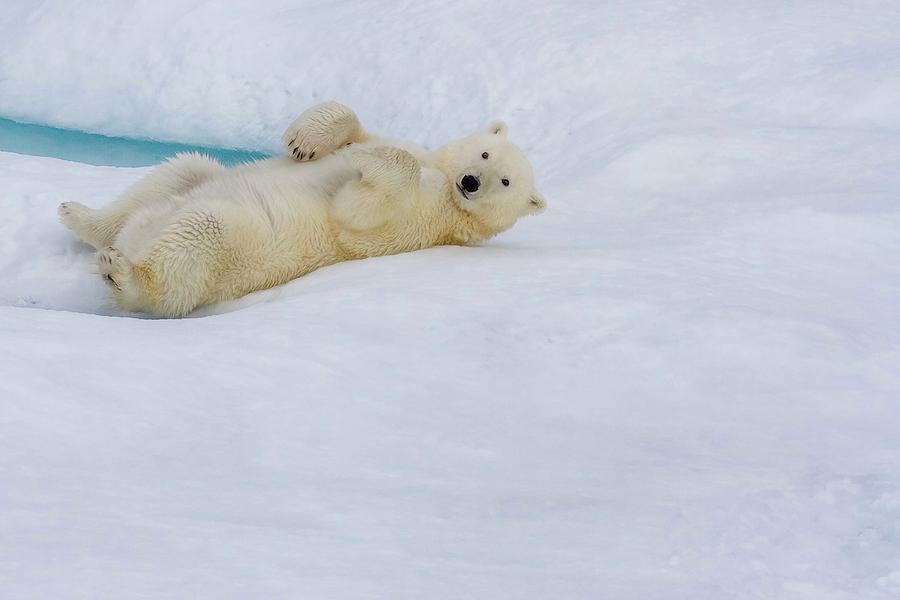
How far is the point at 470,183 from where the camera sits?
3832 mm

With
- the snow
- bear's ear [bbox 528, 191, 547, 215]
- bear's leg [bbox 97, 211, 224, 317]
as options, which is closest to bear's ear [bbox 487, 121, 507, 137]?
bear's ear [bbox 528, 191, 547, 215]

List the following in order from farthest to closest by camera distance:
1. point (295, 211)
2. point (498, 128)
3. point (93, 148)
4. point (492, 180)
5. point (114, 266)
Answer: point (93, 148) < point (498, 128) < point (492, 180) < point (295, 211) < point (114, 266)

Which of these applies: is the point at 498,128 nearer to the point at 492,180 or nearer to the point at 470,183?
the point at 492,180

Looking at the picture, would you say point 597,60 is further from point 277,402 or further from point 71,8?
point 277,402

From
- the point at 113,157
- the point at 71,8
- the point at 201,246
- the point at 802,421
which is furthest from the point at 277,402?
the point at 71,8

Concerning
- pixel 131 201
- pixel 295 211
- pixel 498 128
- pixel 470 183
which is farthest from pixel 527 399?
pixel 131 201

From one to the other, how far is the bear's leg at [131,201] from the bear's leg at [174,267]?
1.66 feet

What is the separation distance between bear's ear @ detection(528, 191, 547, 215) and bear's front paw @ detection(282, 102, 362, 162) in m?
0.82

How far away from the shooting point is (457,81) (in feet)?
23.6

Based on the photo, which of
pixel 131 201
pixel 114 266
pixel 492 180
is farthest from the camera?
pixel 131 201

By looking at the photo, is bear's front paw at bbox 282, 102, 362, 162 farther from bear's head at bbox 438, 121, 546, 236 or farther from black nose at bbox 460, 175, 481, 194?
black nose at bbox 460, 175, 481, 194

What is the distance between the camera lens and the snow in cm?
149

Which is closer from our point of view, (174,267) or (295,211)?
(174,267)

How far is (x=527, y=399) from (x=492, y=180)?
1700mm
